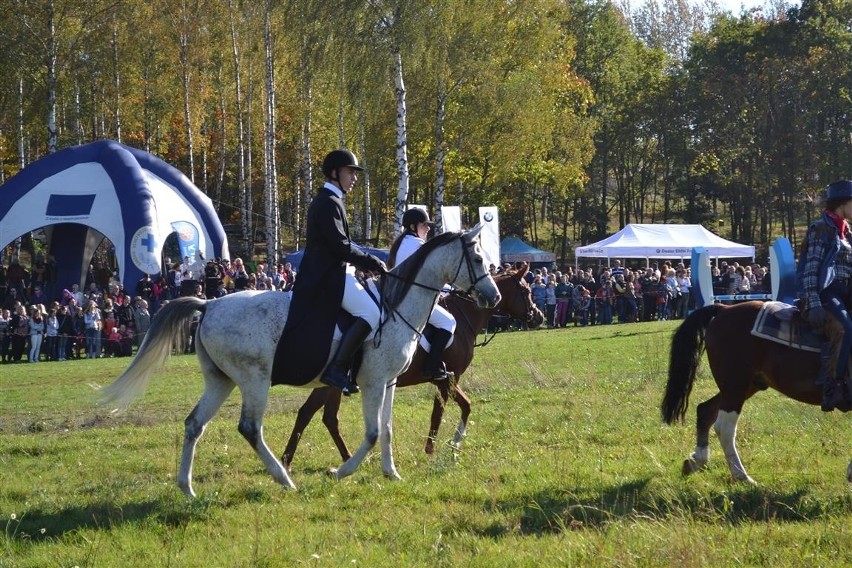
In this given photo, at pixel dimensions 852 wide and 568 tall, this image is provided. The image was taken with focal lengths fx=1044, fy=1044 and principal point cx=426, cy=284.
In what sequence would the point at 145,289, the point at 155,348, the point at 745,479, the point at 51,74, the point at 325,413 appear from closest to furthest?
the point at 745,479
the point at 155,348
the point at 325,413
the point at 145,289
the point at 51,74

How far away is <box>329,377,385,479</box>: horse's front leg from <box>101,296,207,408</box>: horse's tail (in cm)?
154

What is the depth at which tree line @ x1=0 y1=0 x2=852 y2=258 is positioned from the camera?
120ft

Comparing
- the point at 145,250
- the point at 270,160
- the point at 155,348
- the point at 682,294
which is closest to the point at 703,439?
the point at 155,348

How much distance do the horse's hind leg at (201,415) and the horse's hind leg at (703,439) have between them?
389 cm

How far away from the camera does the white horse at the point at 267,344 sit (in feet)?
27.6

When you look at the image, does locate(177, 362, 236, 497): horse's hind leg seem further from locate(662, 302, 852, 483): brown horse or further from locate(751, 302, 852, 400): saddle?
locate(751, 302, 852, 400): saddle

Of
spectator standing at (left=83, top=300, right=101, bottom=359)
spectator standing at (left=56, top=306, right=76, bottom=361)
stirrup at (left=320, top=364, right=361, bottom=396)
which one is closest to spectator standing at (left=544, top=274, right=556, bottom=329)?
spectator standing at (left=83, top=300, right=101, bottom=359)

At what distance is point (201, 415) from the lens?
854cm

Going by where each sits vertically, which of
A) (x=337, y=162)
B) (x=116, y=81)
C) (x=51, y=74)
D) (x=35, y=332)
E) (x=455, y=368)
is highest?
(x=116, y=81)

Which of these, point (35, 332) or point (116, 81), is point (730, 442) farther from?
point (116, 81)

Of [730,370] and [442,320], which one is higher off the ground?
[442,320]

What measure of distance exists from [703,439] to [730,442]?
444 mm

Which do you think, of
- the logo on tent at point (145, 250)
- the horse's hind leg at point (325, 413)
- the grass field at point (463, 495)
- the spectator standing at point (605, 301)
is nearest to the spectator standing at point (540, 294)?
the spectator standing at point (605, 301)

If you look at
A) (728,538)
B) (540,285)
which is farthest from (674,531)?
(540,285)
